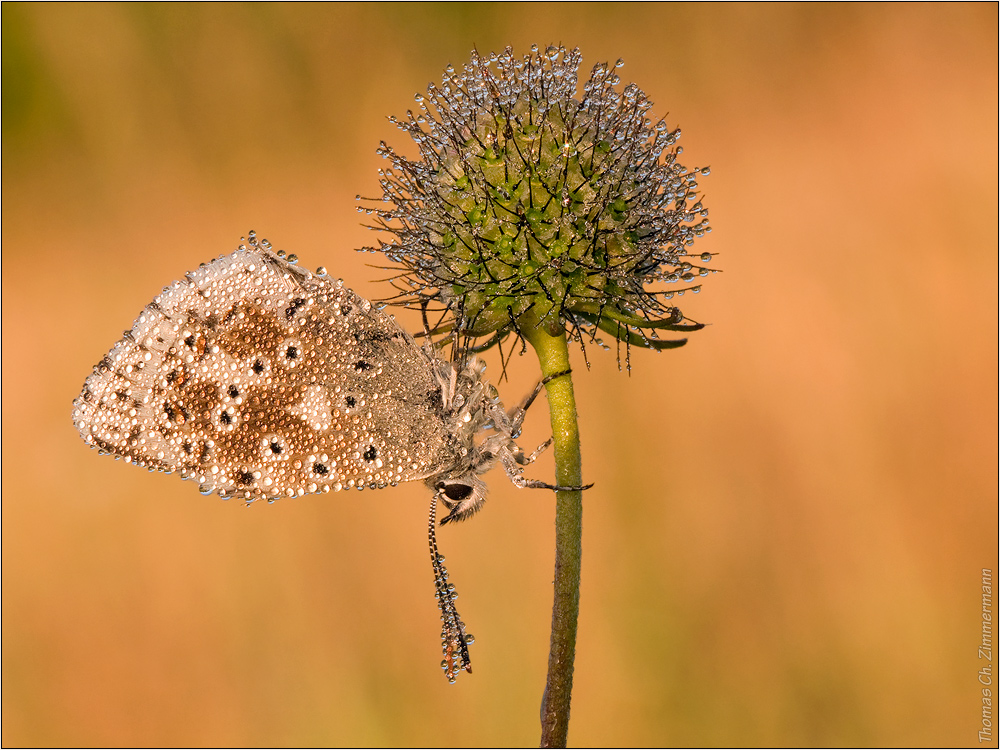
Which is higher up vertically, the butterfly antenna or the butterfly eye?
the butterfly eye

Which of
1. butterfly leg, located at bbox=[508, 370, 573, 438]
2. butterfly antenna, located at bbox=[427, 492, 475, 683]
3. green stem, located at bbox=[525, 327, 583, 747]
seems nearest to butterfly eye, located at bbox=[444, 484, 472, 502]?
butterfly antenna, located at bbox=[427, 492, 475, 683]

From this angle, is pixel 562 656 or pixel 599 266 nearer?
pixel 562 656

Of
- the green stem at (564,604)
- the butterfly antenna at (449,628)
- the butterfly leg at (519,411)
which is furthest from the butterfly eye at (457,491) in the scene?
the green stem at (564,604)

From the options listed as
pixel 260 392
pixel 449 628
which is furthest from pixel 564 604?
pixel 260 392

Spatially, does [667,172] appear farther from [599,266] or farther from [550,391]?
[550,391]

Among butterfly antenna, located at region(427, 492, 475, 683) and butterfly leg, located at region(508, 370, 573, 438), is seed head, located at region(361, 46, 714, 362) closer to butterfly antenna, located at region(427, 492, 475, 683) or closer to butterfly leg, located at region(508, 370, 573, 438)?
butterfly leg, located at region(508, 370, 573, 438)

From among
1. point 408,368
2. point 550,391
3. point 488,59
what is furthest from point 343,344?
point 488,59
